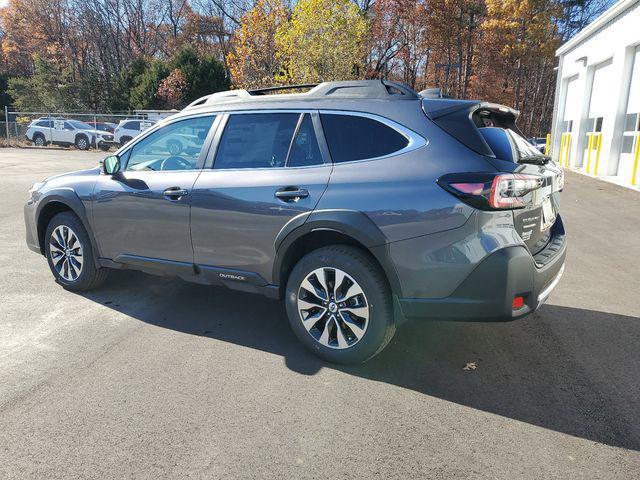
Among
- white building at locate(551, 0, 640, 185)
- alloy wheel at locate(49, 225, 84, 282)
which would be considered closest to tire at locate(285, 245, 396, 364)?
alloy wheel at locate(49, 225, 84, 282)

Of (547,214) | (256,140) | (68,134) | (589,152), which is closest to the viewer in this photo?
A: (547,214)

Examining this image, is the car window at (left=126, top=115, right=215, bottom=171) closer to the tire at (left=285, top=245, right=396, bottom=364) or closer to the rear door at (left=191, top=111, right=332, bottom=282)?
the rear door at (left=191, top=111, right=332, bottom=282)

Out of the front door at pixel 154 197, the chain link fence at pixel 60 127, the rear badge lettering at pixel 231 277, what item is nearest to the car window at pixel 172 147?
the front door at pixel 154 197

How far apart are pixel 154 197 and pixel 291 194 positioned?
1.36 meters

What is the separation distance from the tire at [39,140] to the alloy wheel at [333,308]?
32.5 m

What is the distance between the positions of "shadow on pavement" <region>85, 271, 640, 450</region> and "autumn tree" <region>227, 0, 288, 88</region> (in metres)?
22.4

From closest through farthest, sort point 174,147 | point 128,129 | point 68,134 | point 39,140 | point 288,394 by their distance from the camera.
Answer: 1. point 288,394
2. point 174,147
3. point 128,129
4. point 68,134
5. point 39,140

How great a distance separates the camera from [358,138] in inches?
135

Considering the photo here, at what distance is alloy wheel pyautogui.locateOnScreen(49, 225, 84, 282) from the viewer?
4.84 m

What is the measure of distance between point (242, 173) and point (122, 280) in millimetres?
2438

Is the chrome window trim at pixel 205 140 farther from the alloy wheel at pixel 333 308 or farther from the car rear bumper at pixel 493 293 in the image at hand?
the car rear bumper at pixel 493 293

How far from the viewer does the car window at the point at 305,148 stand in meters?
3.55

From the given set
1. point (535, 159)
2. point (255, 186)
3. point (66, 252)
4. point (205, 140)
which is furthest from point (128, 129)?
point (535, 159)

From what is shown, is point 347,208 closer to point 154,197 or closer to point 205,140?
point 205,140
